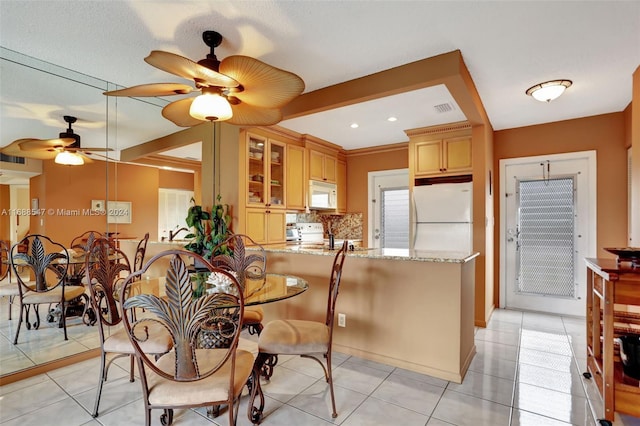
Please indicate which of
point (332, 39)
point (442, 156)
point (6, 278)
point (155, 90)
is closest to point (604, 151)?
point (442, 156)

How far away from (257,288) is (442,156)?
3.34m

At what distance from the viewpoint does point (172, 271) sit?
126cm

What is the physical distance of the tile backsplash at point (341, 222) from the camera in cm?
583

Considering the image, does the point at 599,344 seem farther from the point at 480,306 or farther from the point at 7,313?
the point at 7,313

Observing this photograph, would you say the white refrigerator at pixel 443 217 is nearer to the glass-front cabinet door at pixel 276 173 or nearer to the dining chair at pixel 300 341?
the glass-front cabinet door at pixel 276 173

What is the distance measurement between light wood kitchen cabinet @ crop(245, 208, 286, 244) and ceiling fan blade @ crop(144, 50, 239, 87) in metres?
2.12

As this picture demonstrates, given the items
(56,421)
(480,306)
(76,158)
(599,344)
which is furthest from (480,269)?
(76,158)

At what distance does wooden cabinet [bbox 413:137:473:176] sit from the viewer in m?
4.26

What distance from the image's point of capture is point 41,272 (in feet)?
8.99

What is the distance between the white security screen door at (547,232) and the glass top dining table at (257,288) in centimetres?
356

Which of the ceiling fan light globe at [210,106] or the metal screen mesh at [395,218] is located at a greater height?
the ceiling fan light globe at [210,106]

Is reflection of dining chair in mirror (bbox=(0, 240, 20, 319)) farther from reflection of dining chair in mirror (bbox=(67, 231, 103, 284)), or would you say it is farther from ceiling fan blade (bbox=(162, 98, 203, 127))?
ceiling fan blade (bbox=(162, 98, 203, 127))

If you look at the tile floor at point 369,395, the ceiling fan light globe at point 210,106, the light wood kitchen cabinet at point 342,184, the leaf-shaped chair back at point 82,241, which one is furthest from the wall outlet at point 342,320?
the light wood kitchen cabinet at point 342,184

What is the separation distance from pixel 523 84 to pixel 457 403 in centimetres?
283
